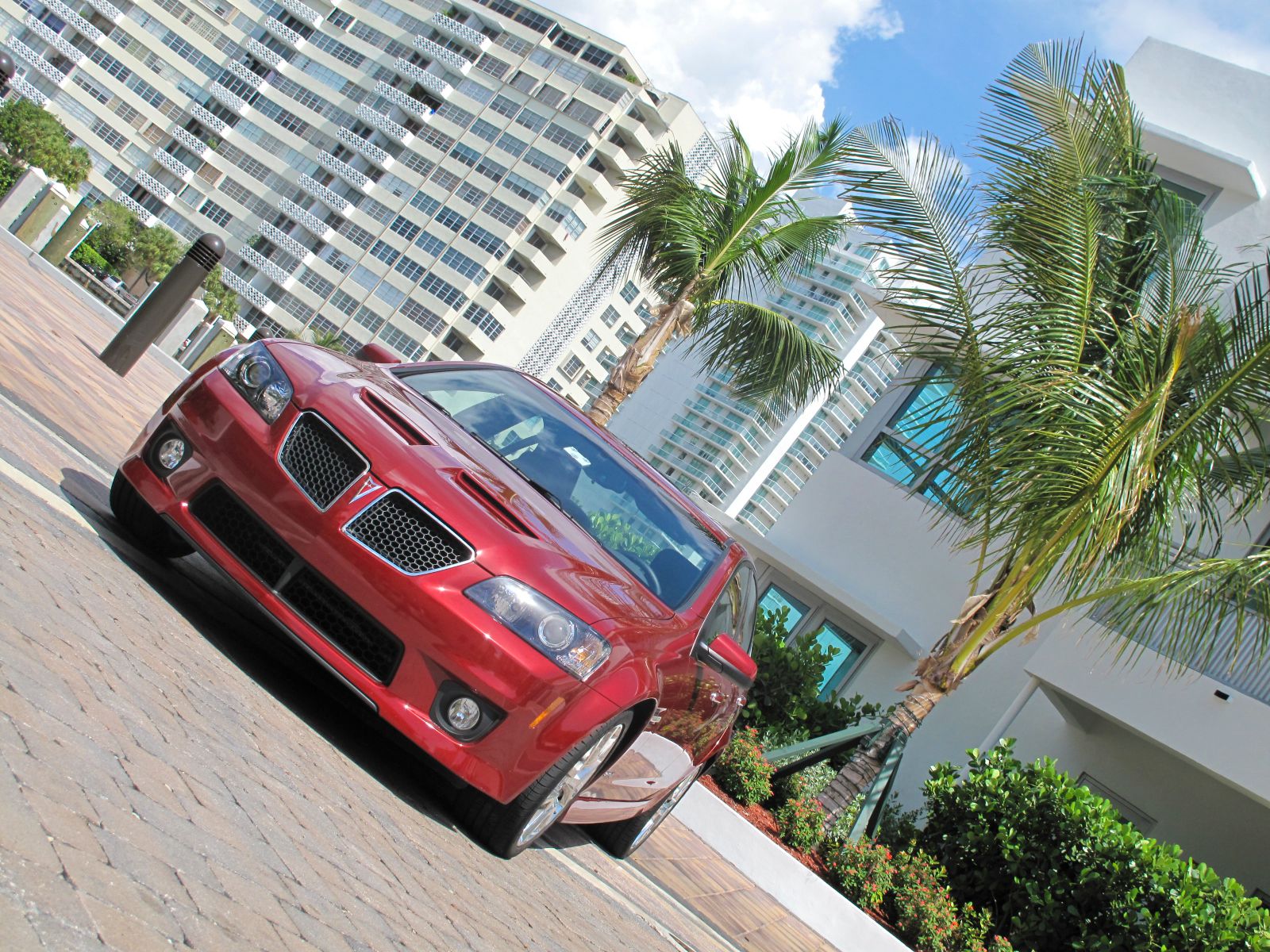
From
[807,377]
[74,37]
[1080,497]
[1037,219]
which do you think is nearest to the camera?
[1080,497]

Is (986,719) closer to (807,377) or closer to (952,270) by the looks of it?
(807,377)

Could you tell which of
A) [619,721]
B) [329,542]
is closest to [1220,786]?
[619,721]

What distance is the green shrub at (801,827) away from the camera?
8.81 metres

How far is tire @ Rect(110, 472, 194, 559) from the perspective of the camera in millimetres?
4723

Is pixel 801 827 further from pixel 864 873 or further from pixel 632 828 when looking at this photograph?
pixel 632 828

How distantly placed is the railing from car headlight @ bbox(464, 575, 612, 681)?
76814mm

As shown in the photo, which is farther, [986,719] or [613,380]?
[613,380]

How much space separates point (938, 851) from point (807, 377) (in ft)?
22.0

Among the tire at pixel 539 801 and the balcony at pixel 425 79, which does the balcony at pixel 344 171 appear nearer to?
the balcony at pixel 425 79

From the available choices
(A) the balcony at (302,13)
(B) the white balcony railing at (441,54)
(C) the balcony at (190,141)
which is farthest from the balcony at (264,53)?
(B) the white balcony railing at (441,54)

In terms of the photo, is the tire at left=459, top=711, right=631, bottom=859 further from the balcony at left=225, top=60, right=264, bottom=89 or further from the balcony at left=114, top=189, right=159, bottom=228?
the balcony at left=225, top=60, right=264, bottom=89

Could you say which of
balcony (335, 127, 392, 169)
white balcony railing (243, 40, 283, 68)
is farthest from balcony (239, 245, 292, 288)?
white balcony railing (243, 40, 283, 68)

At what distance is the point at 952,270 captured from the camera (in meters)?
9.45

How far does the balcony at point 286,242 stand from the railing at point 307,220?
4.13 ft
